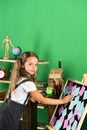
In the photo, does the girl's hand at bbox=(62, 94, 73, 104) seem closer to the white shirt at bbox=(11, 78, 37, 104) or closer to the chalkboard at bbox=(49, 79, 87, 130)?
the chalkboard at bbox=(49, 79, 87, 130)

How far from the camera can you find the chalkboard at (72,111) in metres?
2.17

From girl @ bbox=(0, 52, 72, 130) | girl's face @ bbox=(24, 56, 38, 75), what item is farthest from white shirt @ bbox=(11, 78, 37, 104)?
girl's face @ bbox=(24, 56, 38, 75)

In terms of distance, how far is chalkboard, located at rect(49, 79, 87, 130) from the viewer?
7.11ft

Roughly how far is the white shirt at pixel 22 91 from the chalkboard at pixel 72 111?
327mm

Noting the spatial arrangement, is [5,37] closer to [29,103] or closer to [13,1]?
[13,1]

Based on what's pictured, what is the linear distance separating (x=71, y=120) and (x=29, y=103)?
397 mm

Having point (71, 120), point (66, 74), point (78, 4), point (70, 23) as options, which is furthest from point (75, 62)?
point (71, 120)

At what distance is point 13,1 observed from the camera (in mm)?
3158

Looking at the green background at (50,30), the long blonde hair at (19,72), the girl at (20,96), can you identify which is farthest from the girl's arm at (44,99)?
the green background at (50,30)

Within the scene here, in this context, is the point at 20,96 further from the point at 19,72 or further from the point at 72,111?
the point at 72,111

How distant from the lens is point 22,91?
2.34 metres

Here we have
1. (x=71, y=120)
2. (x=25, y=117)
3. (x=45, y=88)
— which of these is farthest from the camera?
(x=45, y=88)

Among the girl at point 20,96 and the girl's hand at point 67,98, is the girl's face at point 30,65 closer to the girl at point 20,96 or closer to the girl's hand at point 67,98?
the girl at point 20,96

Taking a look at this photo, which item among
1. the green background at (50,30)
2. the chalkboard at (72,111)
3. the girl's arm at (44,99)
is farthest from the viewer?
the green background at (50,30)
